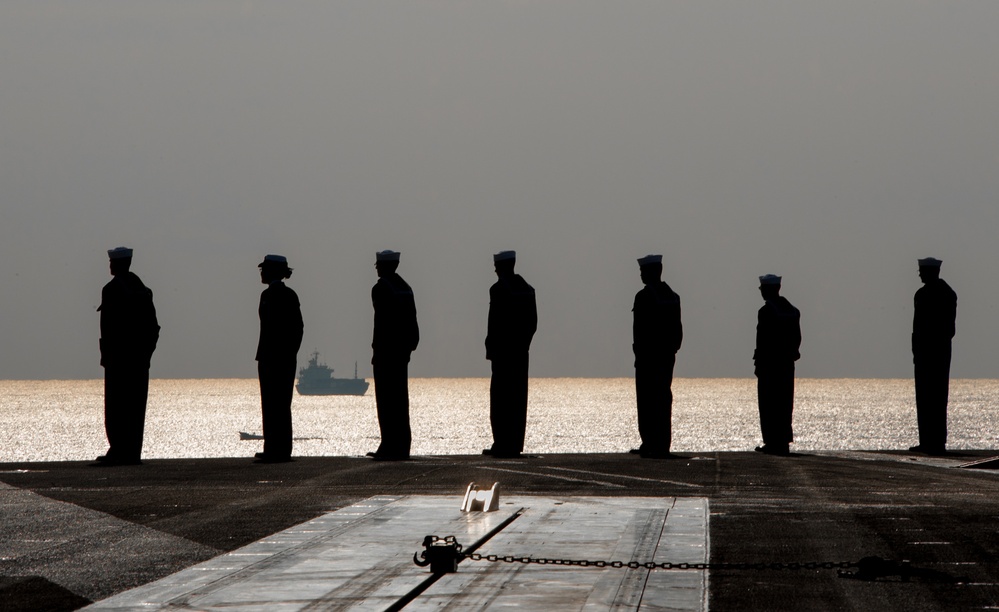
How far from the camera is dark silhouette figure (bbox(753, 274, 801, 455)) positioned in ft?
64.0

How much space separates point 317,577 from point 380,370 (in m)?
10.4

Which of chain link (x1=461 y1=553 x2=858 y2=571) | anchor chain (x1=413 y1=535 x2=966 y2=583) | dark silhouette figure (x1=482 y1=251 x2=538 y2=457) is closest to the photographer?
anchor chain (x1=413 y1=535 x2=966 y2=583)

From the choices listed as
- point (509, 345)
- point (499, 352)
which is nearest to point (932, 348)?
point (509, 345)

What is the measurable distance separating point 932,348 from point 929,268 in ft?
3.61

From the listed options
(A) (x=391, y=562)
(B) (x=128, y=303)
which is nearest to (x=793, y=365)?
(B) (x=128, y=303)

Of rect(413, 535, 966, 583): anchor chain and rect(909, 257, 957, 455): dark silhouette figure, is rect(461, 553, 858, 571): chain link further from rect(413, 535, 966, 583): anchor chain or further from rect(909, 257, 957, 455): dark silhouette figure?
rect(909, 257, 957, 455): dark silhouette figure

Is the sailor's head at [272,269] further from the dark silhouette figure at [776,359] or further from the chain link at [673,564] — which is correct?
the chain link at [673,564]

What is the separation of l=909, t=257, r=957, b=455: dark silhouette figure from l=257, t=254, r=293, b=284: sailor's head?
8.42 meters

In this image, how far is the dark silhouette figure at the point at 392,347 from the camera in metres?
18.0

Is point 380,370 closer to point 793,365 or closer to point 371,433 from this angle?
point 793,365

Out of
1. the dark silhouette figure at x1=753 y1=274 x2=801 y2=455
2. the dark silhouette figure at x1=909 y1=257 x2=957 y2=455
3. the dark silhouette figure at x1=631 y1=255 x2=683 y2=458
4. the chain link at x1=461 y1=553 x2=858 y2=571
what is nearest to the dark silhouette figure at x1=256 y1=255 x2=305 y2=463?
the dark silhouette figure at x1=631 y1=255 x2=683 y2=458

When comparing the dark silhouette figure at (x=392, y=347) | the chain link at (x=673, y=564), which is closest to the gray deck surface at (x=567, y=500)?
the chain link at (x=673, y=564)

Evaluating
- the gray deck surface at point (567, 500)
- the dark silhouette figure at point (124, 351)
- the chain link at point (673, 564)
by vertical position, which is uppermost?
the dark silhouette figure at point (124, 351)

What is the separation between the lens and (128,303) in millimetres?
17500
